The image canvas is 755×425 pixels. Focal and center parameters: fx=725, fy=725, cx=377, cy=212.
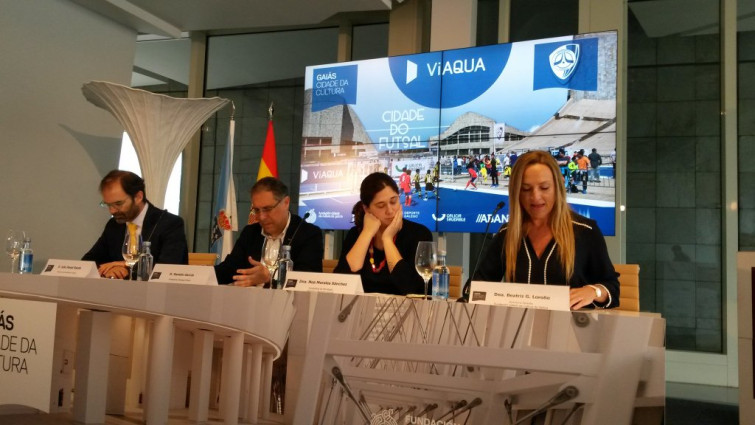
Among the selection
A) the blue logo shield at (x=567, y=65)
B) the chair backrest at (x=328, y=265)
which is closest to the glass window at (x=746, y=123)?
the blue logo shield at (x=567, y=65)

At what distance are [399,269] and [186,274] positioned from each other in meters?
0.87

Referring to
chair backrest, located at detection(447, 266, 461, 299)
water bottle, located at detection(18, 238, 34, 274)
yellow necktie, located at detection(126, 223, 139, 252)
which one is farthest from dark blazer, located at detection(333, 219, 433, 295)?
water bottle, located at detection(18, 238, 34, 274)

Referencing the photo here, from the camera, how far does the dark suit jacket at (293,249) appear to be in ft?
10.6

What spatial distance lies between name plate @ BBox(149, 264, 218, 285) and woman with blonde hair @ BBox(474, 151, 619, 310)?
3.29ft

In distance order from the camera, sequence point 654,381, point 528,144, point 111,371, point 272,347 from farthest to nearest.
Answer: point 528,144 < point 111,371 < point 272,347 < point 654,381

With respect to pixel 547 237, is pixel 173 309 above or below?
below

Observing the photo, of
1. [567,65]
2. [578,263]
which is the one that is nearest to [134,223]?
[578,263]

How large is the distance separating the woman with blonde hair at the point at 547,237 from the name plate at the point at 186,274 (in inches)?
39.4

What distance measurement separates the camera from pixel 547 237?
2.49 m

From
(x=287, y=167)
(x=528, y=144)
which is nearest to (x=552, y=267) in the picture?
(x=528, y=144)

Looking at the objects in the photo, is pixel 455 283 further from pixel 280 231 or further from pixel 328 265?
pixel 280 231

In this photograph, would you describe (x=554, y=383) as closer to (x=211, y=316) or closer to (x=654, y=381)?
(x=654, y=381)

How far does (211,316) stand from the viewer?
5.94 feet

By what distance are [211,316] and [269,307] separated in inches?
5.8
